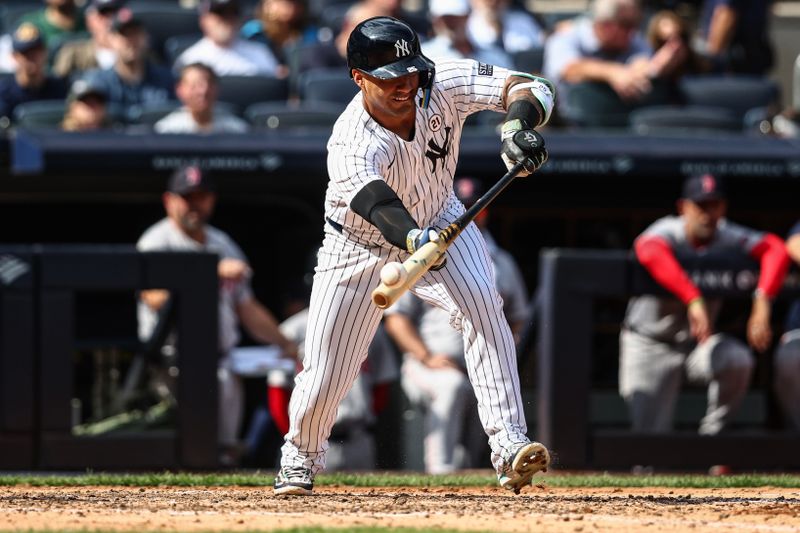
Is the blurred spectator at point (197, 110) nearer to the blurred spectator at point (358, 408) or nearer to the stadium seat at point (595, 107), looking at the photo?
the blurred spectator at point (358, 408)

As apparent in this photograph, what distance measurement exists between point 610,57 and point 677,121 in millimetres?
618

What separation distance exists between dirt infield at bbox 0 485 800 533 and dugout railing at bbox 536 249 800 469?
204 cm

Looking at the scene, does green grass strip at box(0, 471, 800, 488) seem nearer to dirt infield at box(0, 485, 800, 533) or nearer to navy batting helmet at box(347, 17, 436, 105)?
dirt infield at box(0, 485, 800, 533)

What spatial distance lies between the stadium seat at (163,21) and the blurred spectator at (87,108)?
6.11 ft

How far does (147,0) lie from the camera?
11328mm

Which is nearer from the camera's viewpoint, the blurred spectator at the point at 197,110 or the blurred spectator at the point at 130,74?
the blurred spectator at the point at 197,110

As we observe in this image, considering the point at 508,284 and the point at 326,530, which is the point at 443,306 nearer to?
the point at 326,530

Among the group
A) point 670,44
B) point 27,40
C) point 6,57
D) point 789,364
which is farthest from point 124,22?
point 789,364

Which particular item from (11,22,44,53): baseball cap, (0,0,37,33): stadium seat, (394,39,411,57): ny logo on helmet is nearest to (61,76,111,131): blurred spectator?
(11,22,44,53): baseball cap

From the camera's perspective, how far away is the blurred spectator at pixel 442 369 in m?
7.75

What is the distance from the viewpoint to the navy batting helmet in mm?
4789

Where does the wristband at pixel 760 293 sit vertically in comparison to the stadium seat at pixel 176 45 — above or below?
below

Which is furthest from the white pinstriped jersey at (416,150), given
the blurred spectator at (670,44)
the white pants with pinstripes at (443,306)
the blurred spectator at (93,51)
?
the blurred spectator at (93,51)

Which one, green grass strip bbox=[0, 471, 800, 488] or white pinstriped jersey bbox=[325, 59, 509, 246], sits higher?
white pinstriped jersey bbox=[325, 59, 509, 246]
